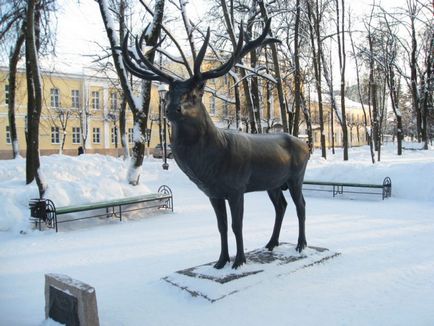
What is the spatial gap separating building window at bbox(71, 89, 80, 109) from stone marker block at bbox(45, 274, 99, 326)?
3949 centimetres

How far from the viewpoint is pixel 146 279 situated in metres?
5.86

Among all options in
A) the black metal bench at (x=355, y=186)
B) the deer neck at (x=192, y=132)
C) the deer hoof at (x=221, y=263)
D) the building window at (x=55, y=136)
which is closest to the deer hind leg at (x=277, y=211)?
the deer hoof at (x=221, y=263)

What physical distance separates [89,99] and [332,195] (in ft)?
107

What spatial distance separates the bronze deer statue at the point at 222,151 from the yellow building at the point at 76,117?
34.7 meters

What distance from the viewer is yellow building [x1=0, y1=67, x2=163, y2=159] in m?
39.3

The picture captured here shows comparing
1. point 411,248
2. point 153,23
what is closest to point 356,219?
point 411,248

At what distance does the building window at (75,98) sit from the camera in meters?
41.0

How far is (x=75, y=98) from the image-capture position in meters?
41.2

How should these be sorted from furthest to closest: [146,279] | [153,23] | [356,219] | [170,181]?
[170,181] → [153,23] → [356,219] → [146,279]

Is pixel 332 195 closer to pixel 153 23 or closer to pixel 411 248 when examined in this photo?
pixel 411 248

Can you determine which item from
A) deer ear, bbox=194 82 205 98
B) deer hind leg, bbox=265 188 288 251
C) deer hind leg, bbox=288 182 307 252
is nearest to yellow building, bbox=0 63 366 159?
deer hind leg, bbox=265 188 288 251

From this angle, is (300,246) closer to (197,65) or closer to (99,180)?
(197,65)

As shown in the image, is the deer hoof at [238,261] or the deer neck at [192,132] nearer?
the deer neck at [192,132]

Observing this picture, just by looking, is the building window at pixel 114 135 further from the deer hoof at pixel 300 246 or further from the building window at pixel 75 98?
the deer hoof at pixel 300 246
